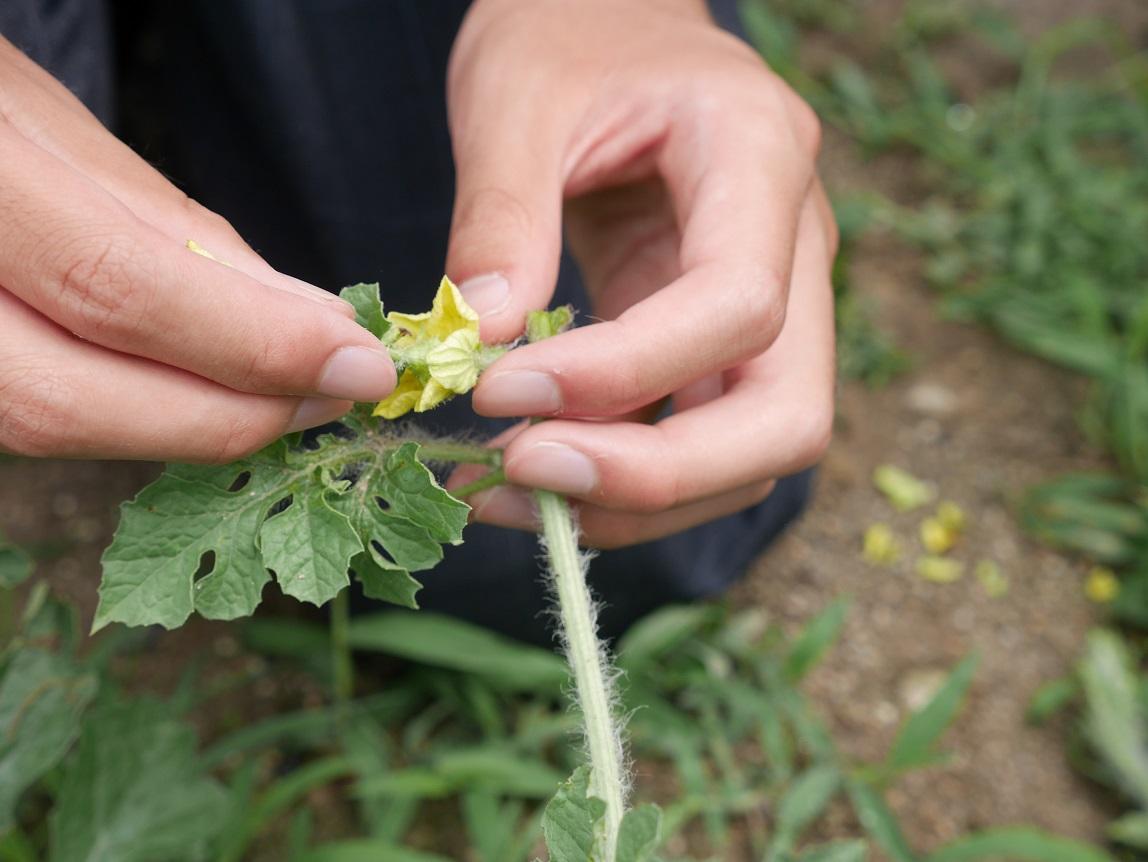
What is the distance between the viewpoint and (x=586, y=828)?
0.85 meters

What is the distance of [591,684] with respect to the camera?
3.14 ft

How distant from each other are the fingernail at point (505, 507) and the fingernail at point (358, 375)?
357mm

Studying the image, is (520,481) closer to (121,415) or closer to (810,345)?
(121,415)

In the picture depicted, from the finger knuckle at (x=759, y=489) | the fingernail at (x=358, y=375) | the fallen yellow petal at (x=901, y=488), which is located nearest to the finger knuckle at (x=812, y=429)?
the finger knuckle at (x=759, y=489)

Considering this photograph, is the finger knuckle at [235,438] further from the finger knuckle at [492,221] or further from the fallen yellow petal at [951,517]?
the fallen yellow petal at [951,517]

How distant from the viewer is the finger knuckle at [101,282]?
88 centimetres

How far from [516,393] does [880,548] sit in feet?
5.23

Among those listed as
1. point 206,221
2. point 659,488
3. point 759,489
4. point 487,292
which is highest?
point 206,221

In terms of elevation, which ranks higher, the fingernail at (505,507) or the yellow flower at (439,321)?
the yellow flower at (439,321)

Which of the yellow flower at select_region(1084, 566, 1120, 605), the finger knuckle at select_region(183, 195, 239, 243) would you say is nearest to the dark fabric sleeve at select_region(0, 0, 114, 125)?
the finger knuckle at select_region(183, 195, 239, 243)

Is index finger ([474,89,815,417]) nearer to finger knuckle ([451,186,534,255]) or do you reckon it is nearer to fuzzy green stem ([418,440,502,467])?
fuzzy green stem ([418,440,502,467])

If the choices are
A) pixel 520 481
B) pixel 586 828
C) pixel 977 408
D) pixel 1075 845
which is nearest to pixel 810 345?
pixel 520 481

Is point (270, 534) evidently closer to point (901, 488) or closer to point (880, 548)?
point (880, 548)

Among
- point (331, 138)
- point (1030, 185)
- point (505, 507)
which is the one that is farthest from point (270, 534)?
point (1030, 185)
